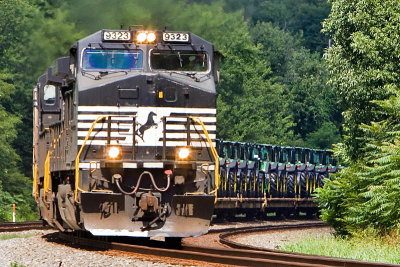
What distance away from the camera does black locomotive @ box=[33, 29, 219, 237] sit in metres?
16.0

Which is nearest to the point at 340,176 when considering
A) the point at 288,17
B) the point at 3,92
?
the point at 3,92

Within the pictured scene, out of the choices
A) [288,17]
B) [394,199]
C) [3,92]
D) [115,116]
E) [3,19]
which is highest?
[288,17]

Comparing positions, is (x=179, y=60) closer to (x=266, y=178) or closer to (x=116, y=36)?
(x=116, y=36)

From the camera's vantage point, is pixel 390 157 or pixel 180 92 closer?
pixel 180 92

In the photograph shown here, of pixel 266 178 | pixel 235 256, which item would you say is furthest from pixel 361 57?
pixel 266 178

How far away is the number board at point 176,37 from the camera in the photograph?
55.3 feet

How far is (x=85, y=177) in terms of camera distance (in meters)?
16.0

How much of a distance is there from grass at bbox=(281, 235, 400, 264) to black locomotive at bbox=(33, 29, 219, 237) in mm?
3005

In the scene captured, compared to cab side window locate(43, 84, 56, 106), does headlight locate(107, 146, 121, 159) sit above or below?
below

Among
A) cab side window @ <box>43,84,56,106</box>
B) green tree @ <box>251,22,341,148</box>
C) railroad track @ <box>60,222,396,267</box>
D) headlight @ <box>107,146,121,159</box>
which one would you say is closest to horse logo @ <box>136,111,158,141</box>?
headlight @ <box>107,146,121,159</box>

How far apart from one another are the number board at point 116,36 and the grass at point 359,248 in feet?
18.9

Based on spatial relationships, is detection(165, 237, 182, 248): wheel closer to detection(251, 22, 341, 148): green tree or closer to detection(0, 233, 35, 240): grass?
detection(0, 233, 35, 240): grass

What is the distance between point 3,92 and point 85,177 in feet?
90.1

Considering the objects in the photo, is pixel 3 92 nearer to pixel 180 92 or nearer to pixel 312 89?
pixel 180 92
